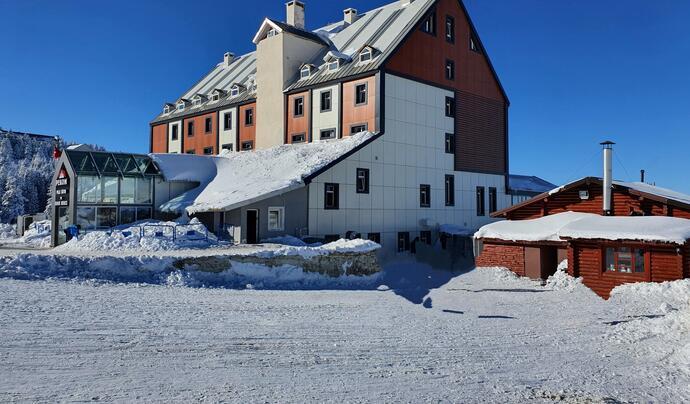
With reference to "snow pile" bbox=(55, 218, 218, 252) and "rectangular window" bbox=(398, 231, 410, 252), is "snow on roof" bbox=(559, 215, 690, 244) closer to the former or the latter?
"rectangular window" bbox=(398, 231, 410, 252)

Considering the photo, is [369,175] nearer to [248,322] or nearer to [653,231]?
[653,231]

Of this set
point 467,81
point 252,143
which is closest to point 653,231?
point 467,81

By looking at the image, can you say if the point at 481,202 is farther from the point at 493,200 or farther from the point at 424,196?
the point at 424,196

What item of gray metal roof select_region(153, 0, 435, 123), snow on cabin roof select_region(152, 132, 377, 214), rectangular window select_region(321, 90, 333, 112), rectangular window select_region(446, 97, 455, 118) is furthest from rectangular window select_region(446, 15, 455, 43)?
snow on cabin roof select_region(152, 132, 377, 214)

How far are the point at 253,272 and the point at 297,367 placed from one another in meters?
10.1

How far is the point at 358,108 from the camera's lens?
31203 mm

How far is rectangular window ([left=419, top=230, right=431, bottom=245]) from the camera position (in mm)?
32188

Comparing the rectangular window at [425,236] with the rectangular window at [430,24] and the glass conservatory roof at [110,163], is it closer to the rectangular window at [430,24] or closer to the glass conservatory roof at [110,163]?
the rectangular window at [430,24]

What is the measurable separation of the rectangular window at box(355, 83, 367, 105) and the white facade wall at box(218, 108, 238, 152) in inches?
470

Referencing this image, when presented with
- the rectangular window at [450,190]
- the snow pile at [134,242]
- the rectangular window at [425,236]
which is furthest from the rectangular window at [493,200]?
the snow pile at [134,242]

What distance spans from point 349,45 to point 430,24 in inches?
227

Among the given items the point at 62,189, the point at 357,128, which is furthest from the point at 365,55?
the point at 62,189

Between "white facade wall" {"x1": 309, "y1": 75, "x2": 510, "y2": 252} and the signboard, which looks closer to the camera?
the signboard

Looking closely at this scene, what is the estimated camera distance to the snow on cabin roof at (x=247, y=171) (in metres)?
24.9
